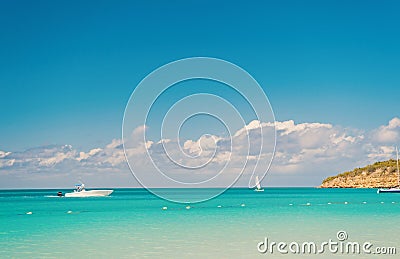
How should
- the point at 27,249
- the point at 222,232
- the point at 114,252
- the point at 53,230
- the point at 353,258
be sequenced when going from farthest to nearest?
the point at 53,230 < the point at 222,232 < the point at 27,249 < the point at 114,252 < the point at 353,258

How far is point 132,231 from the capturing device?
3975 centimetres

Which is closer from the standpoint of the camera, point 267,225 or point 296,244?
point 296,244

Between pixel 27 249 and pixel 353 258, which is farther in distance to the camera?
pixel 27 249

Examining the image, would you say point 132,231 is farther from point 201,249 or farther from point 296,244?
point 296,244

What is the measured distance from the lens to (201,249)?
28.9m

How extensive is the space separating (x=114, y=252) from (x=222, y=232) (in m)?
11.0

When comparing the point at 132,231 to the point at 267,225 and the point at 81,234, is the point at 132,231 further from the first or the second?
the point at 267,225

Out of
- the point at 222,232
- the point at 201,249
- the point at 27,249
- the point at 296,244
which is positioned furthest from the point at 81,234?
the point at 296,244

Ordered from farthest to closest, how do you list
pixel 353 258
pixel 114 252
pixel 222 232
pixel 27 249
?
pixel 222 232 → pixel 27 249 → pixel 114 252 → pixel 353 258

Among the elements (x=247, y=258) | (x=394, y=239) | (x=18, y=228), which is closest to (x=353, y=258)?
(x=247, y=258)

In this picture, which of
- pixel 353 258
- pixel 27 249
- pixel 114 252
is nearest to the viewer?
pixel 353 258

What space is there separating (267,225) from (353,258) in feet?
61.9

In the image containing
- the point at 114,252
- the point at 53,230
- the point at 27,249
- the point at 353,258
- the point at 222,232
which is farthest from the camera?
the point at 53,230

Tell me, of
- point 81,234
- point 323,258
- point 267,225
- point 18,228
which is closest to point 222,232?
point 267,225
